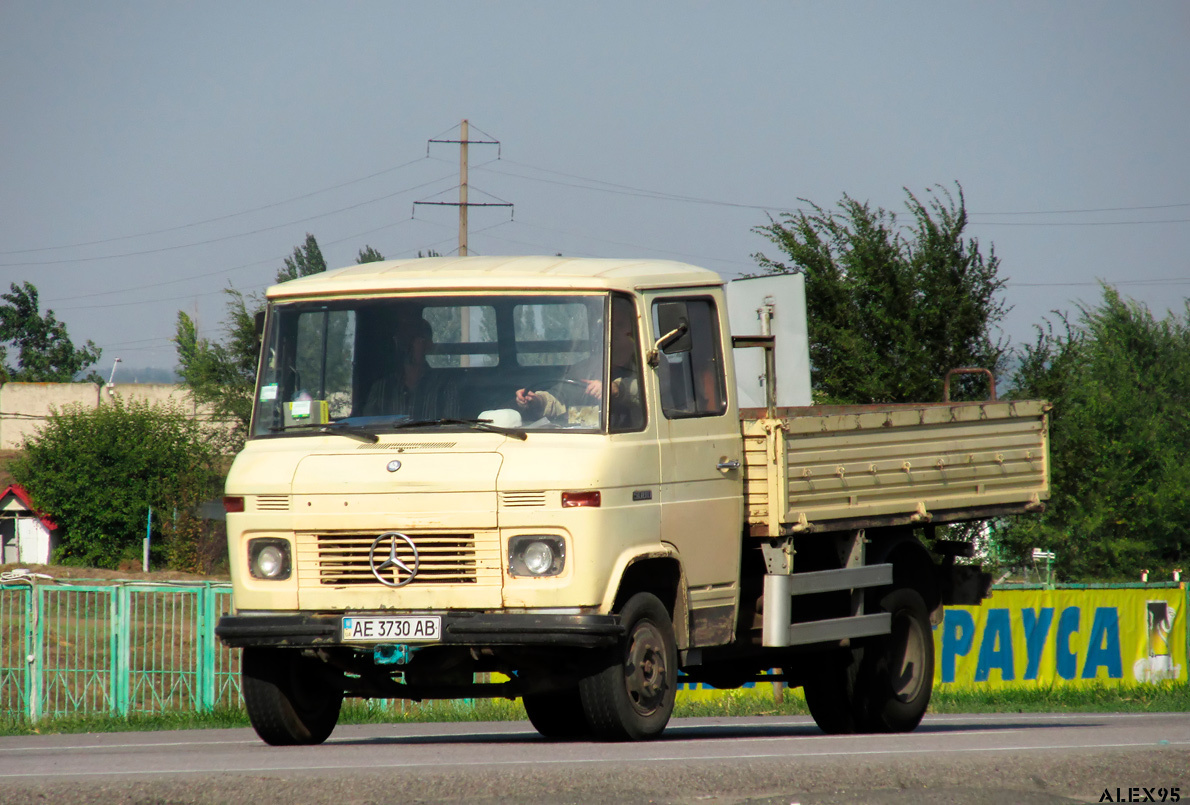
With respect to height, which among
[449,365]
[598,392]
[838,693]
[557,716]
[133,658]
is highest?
[449,365]

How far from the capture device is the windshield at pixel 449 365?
28.3 feet

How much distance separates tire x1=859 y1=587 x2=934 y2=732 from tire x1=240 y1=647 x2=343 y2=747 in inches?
146

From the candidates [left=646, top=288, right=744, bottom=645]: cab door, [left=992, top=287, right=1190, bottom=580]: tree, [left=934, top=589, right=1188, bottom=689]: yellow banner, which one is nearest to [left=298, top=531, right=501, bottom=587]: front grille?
[left=646, top=288, right=744, bottom=645]: cab door

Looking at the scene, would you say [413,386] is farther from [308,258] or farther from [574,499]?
[308,258]

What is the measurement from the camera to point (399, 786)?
19.9 feet

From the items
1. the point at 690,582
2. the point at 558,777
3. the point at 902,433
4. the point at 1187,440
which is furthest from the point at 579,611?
the point at 1187,440

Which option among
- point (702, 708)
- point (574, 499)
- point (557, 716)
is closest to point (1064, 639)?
point (702, 708)

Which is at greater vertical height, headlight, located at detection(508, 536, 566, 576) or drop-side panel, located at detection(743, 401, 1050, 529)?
drop-side panel, located at detection(743, 401, 1050, 529)

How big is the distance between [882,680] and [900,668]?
33 cm

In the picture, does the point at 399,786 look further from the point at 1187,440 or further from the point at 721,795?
the point at 1187,440

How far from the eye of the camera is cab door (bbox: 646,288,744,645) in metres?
8.93

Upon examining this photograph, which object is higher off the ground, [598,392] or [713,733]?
[598,392]

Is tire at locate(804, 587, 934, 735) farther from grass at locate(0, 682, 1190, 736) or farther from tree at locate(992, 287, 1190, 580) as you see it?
tree at locate(992, 287, 1190, 580)

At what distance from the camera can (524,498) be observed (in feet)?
26.8
